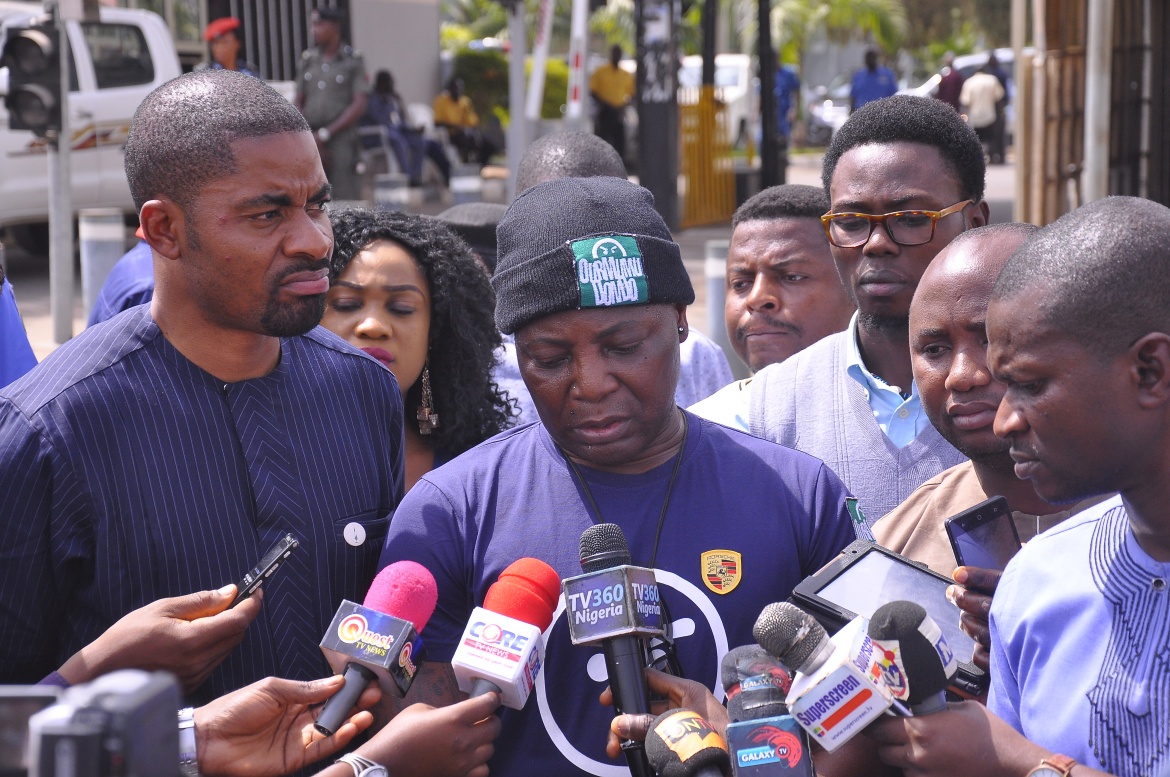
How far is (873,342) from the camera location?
3.80 m

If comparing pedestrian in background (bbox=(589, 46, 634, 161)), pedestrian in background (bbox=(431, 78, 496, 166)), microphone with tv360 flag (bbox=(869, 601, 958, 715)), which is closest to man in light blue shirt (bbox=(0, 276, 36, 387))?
microphone with tv360 flag (bbox=(869, 601, 958, 715))

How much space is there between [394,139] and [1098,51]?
1152cm

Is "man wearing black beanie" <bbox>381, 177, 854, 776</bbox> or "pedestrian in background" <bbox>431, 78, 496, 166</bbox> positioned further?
"pedestrian in background" <bbox>431, 78, 496, 166</bbox>

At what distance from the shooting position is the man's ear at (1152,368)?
2.21 m

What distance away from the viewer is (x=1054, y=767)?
85.2 inches

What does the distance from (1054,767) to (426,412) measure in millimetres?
2479

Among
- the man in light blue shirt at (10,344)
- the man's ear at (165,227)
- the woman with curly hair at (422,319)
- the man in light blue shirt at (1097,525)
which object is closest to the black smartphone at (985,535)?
the man in light blue shirt at (1097,525)

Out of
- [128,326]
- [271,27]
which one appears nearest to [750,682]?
[128,326]

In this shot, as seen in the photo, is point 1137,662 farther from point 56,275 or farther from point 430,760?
point 56,275

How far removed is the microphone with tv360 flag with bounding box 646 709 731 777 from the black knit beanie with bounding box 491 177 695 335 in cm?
92

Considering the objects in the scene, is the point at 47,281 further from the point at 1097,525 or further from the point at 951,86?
the point at 951,86

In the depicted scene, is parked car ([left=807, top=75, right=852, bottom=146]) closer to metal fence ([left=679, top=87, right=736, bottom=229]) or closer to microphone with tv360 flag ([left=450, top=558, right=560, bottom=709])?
metal fence ([left=679, top=87, right=736, bottom=229])

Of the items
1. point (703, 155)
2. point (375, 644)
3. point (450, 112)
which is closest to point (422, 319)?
point (375, 644)

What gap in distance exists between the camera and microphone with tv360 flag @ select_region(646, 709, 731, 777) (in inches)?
80.8
